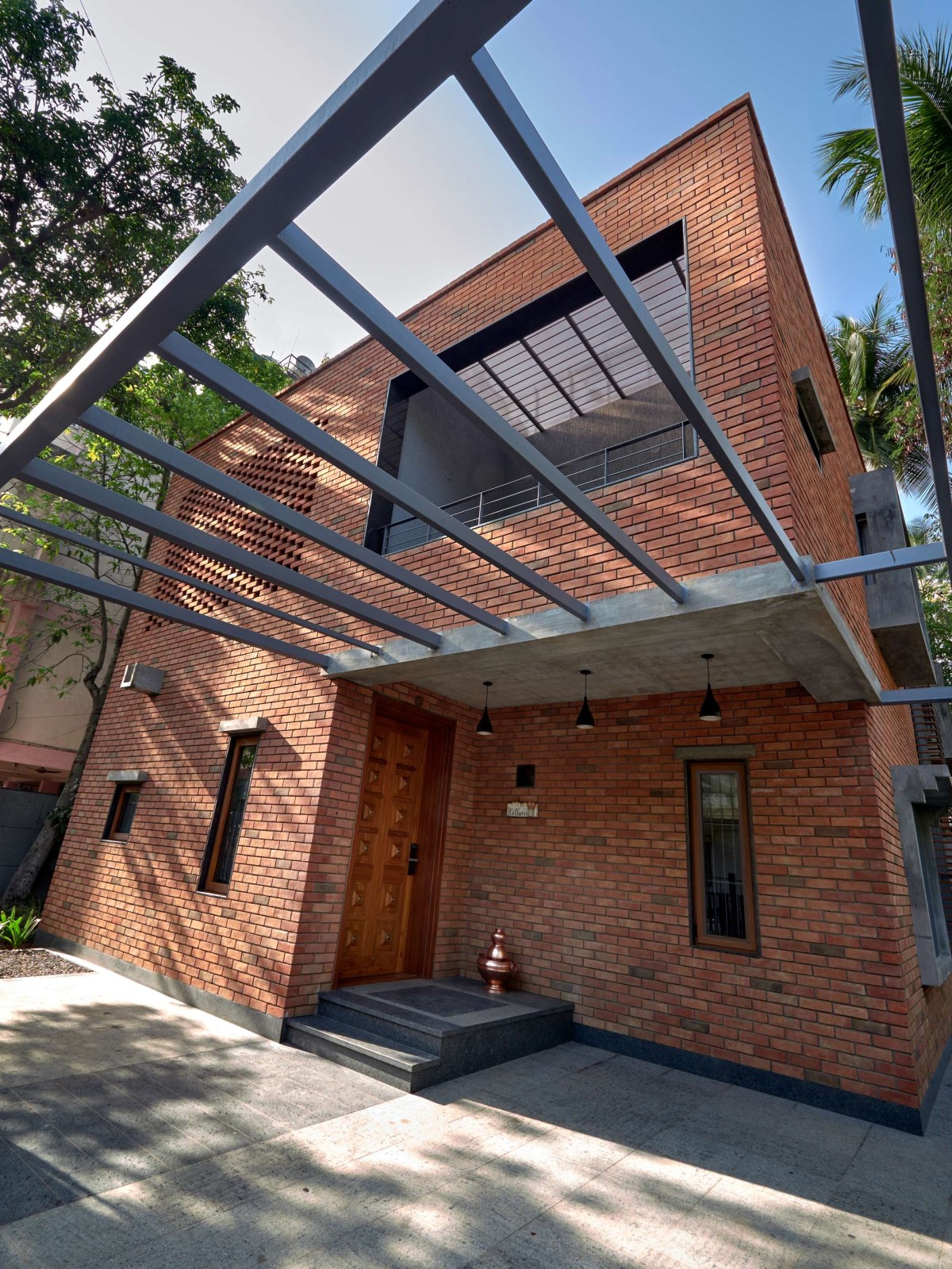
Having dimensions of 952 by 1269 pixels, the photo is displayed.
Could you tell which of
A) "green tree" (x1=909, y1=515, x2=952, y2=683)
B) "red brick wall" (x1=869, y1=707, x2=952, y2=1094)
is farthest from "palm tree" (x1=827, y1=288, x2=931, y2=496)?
"red brick wall" (x1=869, y1=707, x2=952, y2=1094)

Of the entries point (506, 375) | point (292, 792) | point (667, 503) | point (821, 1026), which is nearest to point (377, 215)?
point (667, 503)

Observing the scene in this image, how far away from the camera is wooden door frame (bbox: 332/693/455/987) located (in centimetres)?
617

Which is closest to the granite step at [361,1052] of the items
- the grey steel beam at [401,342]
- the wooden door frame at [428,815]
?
the wooden door frame at [428,815]

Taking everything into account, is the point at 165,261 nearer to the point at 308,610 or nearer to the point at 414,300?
the point at 414,300

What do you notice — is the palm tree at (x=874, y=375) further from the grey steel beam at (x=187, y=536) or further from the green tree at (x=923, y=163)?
the grey steel beam at (x=187, y=536)

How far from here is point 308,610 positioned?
6.20 metres

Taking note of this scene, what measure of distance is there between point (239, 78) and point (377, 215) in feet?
18.8

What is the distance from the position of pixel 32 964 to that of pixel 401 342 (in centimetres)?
760

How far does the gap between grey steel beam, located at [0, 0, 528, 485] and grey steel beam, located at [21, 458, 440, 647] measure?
50.2 inches

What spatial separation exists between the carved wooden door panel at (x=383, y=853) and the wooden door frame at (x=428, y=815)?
74mm

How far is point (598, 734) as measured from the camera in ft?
20.7

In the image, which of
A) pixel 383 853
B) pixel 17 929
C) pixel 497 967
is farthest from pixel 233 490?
pixel 17 929

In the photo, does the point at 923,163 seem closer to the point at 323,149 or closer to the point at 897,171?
the point at 897,171

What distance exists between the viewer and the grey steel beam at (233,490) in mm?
2684
